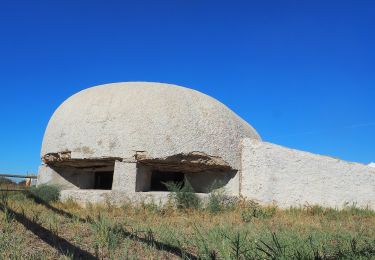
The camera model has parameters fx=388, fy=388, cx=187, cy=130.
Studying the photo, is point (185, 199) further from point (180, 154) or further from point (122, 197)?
point (122, 197)

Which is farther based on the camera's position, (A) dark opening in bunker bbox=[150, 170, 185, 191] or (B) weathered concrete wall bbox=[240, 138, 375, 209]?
(A) dark opening in bunker bbox=[150, 170, 185, 191]

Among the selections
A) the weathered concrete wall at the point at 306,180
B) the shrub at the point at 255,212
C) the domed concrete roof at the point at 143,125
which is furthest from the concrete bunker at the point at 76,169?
the weathered concrete wall at the point at 306,180

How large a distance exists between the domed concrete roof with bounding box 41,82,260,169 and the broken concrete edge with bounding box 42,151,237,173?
4.0 inches

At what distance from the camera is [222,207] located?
9484 mm

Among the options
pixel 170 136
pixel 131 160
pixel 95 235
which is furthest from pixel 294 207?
pixel 95 235

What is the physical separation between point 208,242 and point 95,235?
1393 mm

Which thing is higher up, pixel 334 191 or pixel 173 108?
pixel 173 108

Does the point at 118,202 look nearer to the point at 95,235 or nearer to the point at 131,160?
the point at 131,160

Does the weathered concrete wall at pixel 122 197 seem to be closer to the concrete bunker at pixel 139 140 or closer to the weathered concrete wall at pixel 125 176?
the concrete bunker at pixel 139 140

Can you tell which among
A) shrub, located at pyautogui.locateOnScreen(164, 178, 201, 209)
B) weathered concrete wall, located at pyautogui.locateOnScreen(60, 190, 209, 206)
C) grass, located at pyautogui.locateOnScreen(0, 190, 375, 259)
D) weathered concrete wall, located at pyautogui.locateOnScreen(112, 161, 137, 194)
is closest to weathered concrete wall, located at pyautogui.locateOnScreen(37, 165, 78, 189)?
weathered concrete wall, located at pyautogui.locateOnScreen(60, 190, 209, 206)

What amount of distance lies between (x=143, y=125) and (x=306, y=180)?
14.7ft

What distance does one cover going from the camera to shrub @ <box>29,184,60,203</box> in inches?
390

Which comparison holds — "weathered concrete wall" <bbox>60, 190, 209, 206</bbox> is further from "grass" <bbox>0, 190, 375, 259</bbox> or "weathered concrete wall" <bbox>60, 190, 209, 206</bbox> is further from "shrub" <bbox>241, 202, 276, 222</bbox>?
"grass" <bbox>0, 190, 375, 259</bbox>

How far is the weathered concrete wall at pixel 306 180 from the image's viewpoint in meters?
10.1
